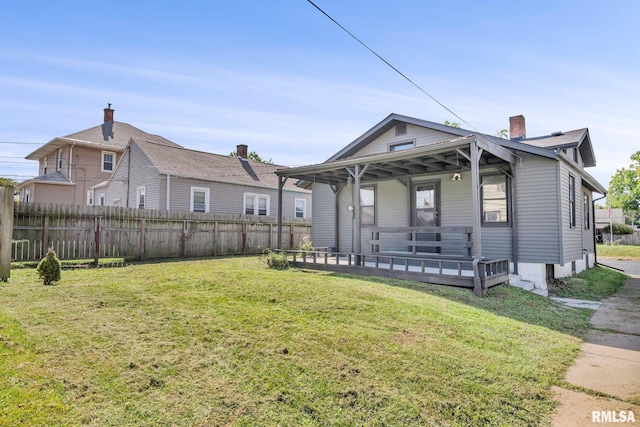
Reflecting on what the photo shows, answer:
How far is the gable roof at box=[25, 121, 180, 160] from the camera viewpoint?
73.9ft

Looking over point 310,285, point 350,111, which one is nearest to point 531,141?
point 350,111

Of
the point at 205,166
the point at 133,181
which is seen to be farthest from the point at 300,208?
the point at 133,181

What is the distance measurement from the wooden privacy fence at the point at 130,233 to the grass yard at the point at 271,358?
4.93 metres

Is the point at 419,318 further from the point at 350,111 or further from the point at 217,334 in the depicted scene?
the point at 350,111

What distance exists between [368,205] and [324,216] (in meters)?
1.86

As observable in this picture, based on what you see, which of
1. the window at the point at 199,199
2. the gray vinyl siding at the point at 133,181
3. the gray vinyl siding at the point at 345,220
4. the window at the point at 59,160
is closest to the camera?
the gray vinyl siding at the point at 345,220

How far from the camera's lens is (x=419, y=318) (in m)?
4.89

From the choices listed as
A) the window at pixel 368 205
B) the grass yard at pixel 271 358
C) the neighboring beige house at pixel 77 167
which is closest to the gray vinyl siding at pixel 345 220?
the window at pixel 368 205

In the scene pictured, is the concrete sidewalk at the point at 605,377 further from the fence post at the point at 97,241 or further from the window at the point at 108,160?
the window at the point at 108,160

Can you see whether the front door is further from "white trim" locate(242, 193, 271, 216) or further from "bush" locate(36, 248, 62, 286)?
"white trim" locate(242, 193, 271, 216)

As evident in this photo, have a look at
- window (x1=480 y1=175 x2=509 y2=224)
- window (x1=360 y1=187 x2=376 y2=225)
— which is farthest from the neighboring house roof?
window (x1=480 y1=175 x2=509 y2=224)

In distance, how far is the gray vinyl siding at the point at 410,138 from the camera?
35.4ft

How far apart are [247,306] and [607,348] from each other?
4798mm

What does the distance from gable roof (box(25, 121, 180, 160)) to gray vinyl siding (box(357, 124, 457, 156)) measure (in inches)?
675
